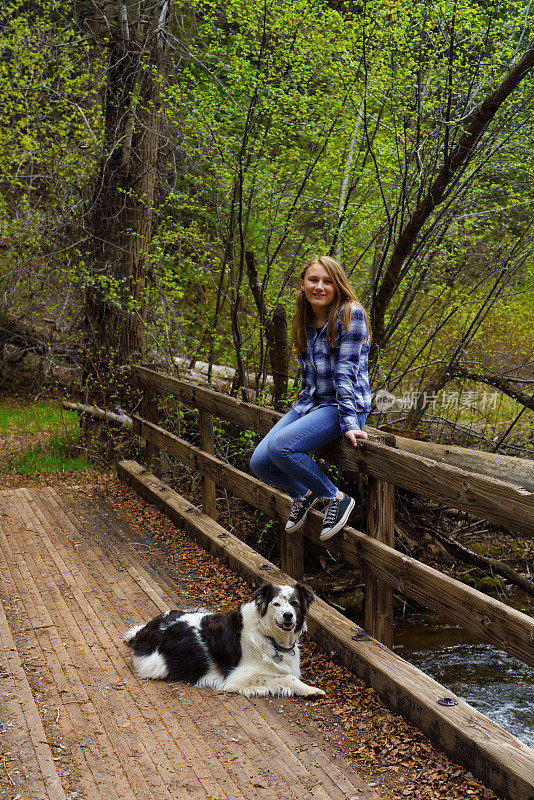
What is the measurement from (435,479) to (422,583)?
557 mm

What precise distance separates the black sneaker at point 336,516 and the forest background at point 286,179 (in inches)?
140

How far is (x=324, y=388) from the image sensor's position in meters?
4.35

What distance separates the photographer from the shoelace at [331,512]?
13.9 feet

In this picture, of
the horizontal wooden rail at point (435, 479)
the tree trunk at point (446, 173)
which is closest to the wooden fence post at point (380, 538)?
the horizontal wooden rail at point (435, 479)

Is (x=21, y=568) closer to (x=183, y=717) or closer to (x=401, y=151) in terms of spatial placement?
(x=183, y=717)

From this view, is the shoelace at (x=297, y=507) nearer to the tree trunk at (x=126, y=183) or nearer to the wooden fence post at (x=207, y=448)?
the wooden fence post at (x=207, y=448)

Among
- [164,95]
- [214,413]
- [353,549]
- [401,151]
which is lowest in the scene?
[353,549]

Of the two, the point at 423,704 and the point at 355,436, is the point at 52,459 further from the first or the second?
the point at 423,704

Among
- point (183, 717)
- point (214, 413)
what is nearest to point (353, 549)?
point (183, 717)

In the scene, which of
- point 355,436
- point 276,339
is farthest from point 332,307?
point 276,339

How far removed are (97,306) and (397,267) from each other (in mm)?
4088

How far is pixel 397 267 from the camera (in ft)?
23.9

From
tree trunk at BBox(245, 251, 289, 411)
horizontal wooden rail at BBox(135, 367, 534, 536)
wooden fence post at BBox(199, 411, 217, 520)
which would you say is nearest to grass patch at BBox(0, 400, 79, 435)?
tree trunk at BBox(245, 251, 289, 411)

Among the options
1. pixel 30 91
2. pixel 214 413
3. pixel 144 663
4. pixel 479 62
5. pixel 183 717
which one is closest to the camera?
pixel 183 717
